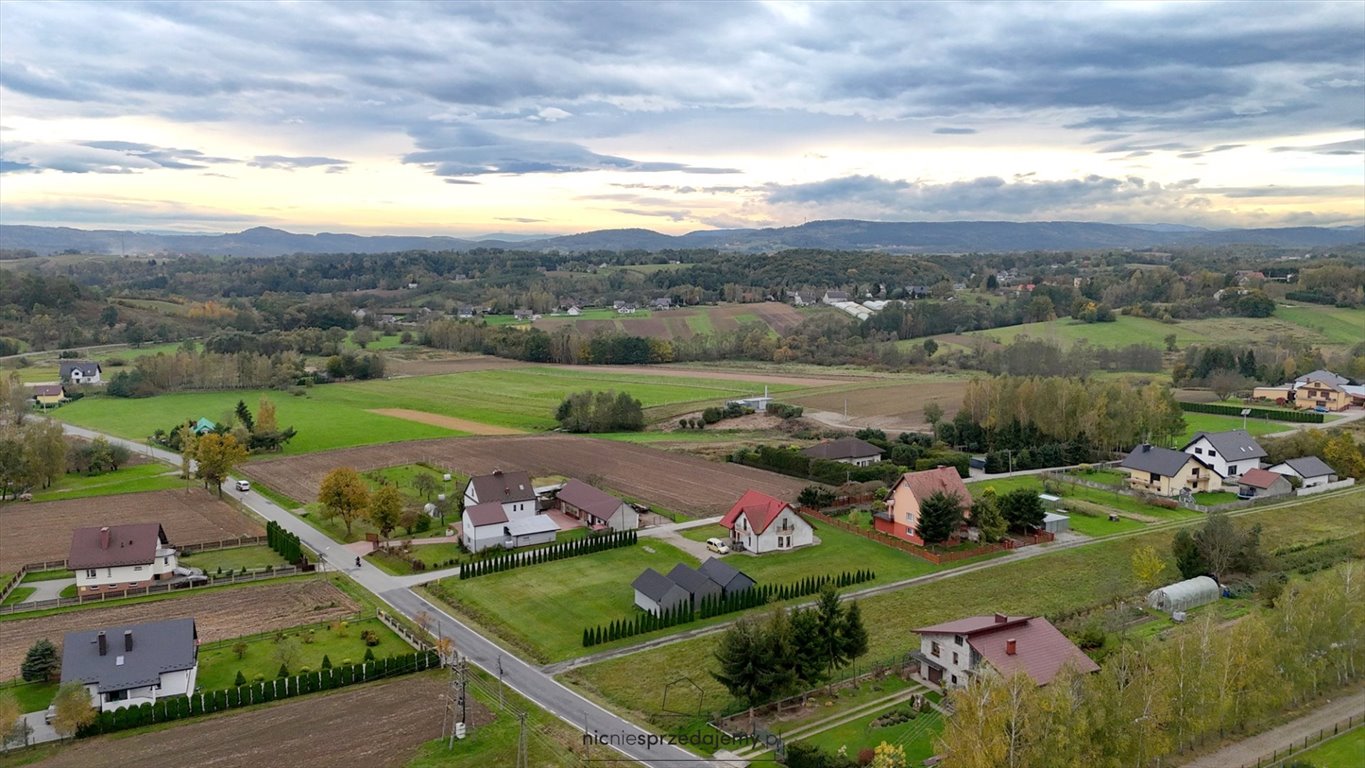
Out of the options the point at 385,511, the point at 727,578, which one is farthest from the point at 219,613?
the point at 727,578

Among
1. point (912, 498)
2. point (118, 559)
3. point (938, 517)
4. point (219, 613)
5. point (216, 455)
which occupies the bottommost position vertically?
point (219, 613)

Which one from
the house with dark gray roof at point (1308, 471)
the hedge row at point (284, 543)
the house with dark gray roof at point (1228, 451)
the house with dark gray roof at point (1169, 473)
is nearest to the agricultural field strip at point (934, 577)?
the house with dark gray roof at point (1308, 471)

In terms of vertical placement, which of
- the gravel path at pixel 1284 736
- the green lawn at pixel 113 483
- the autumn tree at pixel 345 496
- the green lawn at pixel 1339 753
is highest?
the autumn tree at pixel 345 496

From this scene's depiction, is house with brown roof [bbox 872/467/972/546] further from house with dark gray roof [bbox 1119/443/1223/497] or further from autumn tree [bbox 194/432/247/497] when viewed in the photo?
autumn tree [bbox 194/432/247/497]

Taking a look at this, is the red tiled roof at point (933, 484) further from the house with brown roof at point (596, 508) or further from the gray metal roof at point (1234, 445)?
the gray metal roof at point (1234, 445)

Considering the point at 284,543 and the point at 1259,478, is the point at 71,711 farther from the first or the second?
the point at 1259,478

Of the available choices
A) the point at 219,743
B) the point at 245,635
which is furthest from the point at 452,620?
the point at 219,743
